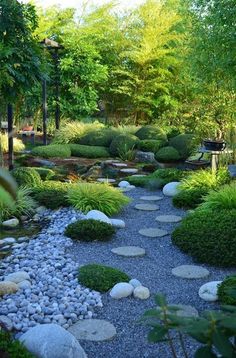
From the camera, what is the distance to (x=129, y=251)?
15.2 ft

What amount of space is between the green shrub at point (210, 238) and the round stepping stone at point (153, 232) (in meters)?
0.41

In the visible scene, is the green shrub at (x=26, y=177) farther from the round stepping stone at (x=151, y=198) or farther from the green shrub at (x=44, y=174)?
the round stepping stone at (x=151, y=198)

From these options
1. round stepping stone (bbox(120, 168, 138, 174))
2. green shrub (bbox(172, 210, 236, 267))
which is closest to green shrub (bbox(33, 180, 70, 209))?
green shrub (bbox(172, 210, 236, 267))

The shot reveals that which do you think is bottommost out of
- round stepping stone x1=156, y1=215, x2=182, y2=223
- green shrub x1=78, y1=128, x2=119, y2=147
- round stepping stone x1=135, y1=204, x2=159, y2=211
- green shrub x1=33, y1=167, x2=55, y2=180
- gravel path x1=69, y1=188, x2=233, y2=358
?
gravel path x1=69, y1=188, x2=233, y2=358

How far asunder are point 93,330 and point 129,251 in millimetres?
1678

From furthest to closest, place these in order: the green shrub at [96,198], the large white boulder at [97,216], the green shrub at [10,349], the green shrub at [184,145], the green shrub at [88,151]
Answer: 1. the green shrub at [88,151]
2. the green shrub at [184,145]
3. the green shrub at [96,198]
4. the large white boulder at [97,216]
5. the green shrub at [10,349]

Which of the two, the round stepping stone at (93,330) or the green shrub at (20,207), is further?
the green shrub at (20,207)

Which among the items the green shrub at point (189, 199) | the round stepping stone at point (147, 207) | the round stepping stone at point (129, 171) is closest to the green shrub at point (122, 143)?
the round stepping stone at point (129, 171)

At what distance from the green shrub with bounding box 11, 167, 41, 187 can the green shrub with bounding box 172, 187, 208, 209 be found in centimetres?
212

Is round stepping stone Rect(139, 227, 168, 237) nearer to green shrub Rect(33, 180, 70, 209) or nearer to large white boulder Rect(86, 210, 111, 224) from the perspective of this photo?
large white boulder Rect(86, 210, 111, 224)

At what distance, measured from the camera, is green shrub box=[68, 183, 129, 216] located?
19.8 ft

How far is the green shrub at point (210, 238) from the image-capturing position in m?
4.23

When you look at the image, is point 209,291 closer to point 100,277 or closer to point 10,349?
point 100,277

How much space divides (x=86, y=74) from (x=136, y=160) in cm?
504
